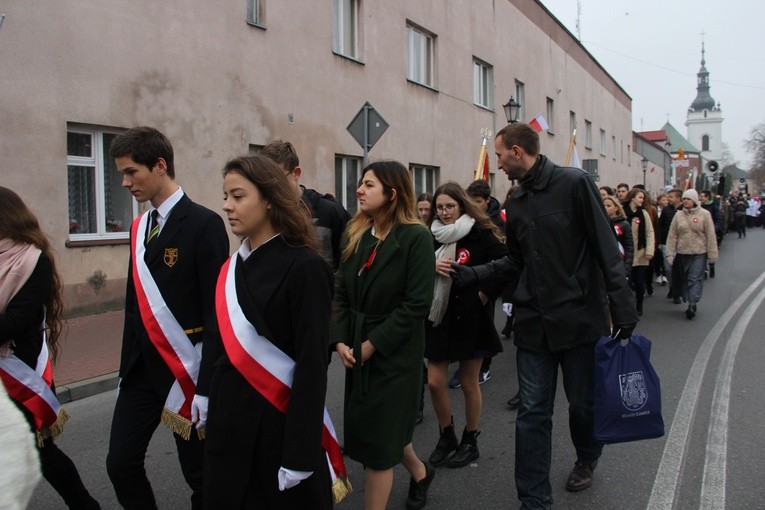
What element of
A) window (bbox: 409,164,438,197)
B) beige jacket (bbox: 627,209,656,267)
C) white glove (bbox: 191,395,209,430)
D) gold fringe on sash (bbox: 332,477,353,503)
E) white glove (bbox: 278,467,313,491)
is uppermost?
window (bbox: 409,164,438,197)

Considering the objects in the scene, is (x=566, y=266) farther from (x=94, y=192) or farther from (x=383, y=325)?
(x=94, y=192)

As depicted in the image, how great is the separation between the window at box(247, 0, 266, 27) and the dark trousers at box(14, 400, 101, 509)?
9858 millimetres

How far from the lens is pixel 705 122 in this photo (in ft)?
384

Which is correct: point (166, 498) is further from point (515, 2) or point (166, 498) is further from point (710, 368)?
point (515, 2)

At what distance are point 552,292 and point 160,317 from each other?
191 cm

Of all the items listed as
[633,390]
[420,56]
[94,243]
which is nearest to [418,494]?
[633,390]

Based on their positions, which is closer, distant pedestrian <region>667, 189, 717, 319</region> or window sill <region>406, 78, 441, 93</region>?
distant pedestrian <region>667, 189, 717, 319</region>

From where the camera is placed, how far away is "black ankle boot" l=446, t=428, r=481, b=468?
4125 mm

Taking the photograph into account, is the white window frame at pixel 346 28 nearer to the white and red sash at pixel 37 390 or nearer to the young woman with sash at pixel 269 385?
the white and red sash at pixel 37 390

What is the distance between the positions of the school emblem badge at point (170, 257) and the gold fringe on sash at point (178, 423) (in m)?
0.61

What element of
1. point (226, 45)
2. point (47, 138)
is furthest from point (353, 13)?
point (47, 138)

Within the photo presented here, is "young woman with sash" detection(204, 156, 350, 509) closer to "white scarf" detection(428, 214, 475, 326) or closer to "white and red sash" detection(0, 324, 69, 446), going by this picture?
"white and red sash" detection(0, 324, 69, 446)

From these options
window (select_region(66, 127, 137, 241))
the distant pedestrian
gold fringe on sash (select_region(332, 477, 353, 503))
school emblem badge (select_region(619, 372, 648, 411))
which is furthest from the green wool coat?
the distant pedestrian

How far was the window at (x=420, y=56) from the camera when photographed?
16766 millimetres
